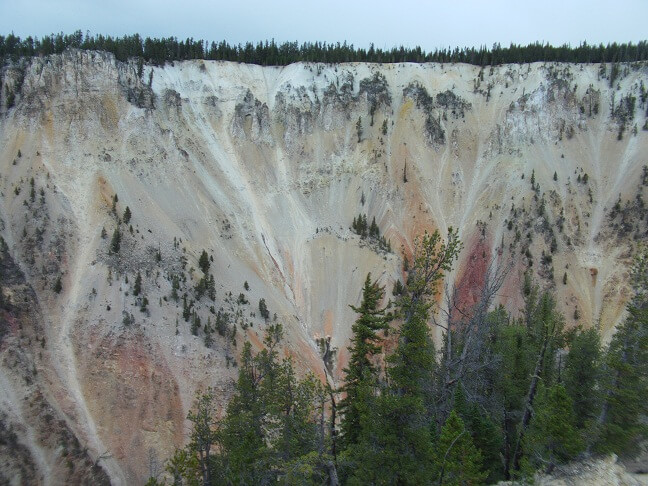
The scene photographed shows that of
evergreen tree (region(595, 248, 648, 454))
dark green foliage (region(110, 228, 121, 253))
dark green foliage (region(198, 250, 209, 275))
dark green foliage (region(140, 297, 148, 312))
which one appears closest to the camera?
evergreen tree (region(595, 248, 648, 454))

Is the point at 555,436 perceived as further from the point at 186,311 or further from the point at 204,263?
the point at 204,263

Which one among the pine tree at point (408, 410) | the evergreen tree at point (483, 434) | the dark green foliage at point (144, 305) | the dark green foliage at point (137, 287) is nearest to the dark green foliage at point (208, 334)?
the dark green foliage at point (144, 305)

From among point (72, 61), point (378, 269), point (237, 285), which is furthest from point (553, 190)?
point (72, 61)

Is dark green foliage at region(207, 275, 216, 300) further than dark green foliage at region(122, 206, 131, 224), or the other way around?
dark green foliage at region(122, 206, 131, 224)

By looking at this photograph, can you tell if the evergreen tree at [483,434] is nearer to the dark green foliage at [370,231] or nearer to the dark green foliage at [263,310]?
the dark green foliage at [263,310]

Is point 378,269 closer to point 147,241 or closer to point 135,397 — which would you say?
point 147,241

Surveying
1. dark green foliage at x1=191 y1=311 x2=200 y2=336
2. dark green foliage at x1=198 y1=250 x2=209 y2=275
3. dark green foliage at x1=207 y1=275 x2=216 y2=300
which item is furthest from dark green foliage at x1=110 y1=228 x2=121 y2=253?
dark green foliage at x1=191 y1=311 x2=200 y2=336

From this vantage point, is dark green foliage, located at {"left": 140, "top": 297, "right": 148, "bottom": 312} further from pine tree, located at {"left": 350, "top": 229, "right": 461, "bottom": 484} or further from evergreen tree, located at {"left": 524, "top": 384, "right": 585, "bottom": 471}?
evergreen tree, located at {"left": 524, "top": 384, "right": 585, "bottom": 471}

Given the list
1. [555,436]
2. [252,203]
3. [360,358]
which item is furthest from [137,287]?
[555,436]
